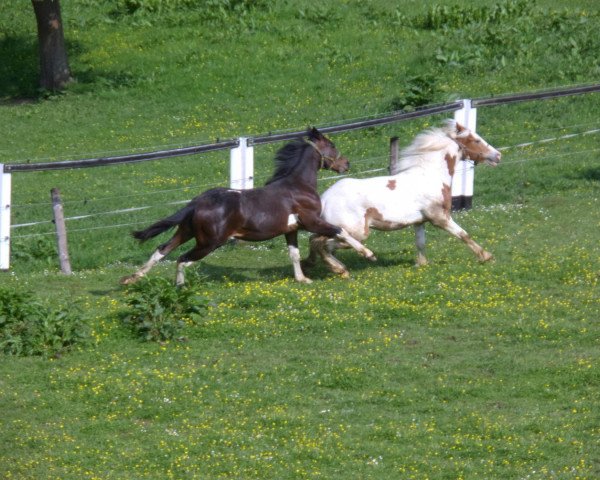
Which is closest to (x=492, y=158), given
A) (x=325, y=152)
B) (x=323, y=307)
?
(x=325, y=152)

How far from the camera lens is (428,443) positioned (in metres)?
9.05

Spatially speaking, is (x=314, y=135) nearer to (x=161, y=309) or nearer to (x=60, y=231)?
(x=60, y=231)

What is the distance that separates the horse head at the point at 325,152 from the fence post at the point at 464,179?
3144 millimetres

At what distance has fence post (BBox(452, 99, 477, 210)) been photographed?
55.2 feet

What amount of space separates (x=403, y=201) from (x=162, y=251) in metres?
2.73

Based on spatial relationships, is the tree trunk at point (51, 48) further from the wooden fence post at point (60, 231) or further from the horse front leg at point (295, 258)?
the horse front leg at point (295, 258)

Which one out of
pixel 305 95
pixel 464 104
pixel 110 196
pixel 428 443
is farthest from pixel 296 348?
pixel 305 95

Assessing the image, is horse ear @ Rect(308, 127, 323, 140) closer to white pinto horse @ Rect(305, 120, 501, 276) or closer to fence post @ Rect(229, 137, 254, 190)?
white pinto horse @ Rect(305, 120, 501, 276)

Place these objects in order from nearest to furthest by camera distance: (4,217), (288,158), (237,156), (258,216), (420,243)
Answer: (258,216) < (288,158) < (420,243) < (4,217) < (237,156)

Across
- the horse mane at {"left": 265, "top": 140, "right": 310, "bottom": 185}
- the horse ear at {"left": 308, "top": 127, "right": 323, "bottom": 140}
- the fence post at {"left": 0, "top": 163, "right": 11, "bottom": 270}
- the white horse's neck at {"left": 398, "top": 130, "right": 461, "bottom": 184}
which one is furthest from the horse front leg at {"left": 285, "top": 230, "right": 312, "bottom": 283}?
the fence post at {"left": 0, "top": 163, "right": 11, "bottom": 270}

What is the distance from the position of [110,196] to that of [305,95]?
740cm

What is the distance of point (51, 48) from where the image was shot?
88.8 ft

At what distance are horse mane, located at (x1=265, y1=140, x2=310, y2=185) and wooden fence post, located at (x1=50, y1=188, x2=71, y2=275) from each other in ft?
8.44

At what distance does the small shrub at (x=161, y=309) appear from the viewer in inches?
448
